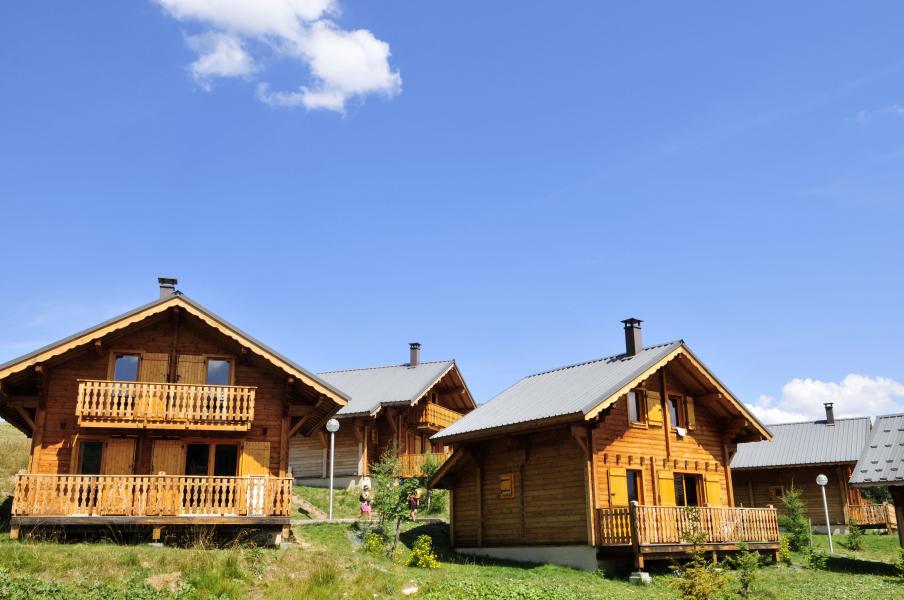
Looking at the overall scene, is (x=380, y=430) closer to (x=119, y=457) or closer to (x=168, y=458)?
(x=168, y=458)

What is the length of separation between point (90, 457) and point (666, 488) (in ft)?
Answer: 55.1

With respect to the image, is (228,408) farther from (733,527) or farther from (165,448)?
(733,527)

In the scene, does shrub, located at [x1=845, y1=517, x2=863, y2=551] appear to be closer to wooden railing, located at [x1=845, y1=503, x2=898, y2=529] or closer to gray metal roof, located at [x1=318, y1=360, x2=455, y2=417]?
wooden railing, located at [x1=845, y1=503, x2=898, y2=529]

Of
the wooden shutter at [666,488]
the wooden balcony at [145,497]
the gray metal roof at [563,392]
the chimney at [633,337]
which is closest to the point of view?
the wooden balcony at [145,497]

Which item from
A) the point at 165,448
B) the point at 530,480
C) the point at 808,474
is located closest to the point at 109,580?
the point at 165,448

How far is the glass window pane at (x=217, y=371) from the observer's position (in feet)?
80.3

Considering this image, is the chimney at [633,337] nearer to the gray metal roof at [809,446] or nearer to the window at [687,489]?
the window at [687,489]

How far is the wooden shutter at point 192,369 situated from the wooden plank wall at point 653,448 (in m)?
11.3

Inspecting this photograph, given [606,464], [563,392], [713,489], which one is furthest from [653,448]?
[713,489]

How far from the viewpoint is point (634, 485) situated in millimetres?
25281

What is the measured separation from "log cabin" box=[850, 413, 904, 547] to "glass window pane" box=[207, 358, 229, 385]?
18594 mm

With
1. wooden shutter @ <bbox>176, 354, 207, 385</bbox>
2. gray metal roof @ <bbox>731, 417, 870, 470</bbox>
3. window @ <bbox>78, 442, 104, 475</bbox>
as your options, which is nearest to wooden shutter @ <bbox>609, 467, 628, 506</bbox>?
wooden shutter @ <bbox>176, 354, 207, 385</bbox>

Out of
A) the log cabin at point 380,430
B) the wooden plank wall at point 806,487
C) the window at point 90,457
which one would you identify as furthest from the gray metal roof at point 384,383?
the wooden plank wall at point 806,487

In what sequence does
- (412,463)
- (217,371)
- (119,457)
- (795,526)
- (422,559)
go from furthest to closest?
1. (412,463)
2. (795,526)
3. (217,371)
4. (119,457)
5. (422,559)
